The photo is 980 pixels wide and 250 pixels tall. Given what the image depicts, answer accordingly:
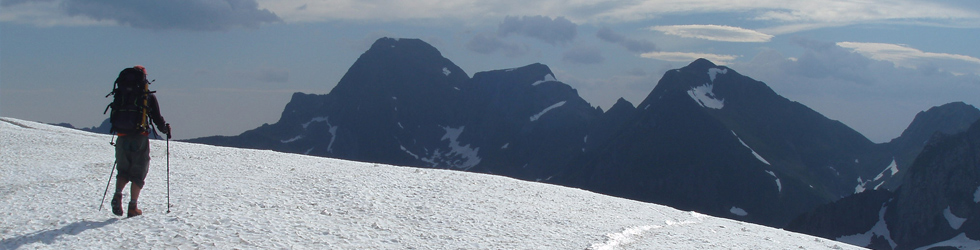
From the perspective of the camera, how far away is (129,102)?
12.6 meters

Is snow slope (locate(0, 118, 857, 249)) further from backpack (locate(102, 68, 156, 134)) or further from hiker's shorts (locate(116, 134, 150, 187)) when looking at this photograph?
backpack (locate(102, 68, 156, 134))

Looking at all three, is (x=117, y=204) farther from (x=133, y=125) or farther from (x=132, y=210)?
(x=133, y=125)

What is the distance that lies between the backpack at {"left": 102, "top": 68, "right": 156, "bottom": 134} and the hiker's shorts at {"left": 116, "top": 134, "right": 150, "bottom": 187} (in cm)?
21

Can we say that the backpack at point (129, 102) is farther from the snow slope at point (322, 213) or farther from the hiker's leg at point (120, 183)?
the snow slope at point (322, 213)

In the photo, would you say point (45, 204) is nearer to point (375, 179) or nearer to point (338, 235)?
point (338, 235)

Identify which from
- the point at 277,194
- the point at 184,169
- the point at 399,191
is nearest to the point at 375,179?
the point at 399,191

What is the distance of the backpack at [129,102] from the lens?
12.5 meters

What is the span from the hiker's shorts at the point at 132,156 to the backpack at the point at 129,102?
0.68 feet

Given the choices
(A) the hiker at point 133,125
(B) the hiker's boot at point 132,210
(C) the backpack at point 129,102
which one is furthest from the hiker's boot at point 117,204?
(C) the backpack at point 129,102

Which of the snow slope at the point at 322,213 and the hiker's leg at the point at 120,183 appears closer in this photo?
the snow slope at the point at 322,213

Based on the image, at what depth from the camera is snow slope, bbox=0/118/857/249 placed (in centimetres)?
1198

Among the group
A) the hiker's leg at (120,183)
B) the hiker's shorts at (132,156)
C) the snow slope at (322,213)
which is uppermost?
the hiker's shorts at (132,156)

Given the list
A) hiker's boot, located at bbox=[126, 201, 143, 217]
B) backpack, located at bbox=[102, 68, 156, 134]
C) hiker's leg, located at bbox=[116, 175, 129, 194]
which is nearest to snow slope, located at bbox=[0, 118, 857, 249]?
hiker's boot, located at bbox=[126, 201, 143, 217]

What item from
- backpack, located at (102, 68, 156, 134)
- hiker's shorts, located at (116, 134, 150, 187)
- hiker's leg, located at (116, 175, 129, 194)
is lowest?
hiker's leg, located at (116, 175, 129, 194)
